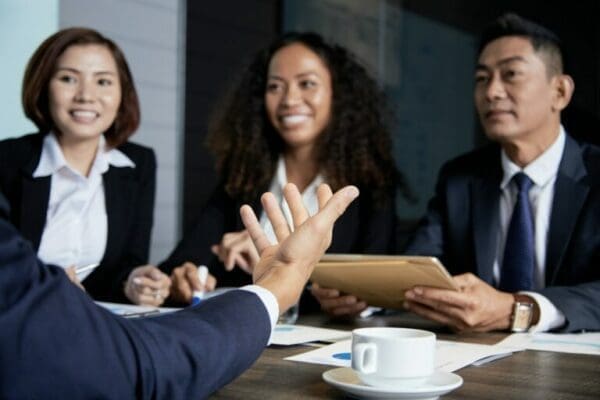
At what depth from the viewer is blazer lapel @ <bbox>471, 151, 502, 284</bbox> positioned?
222 centimetres

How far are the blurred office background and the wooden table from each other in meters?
2.58

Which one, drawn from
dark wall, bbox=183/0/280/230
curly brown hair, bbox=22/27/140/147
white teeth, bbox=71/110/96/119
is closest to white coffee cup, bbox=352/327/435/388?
white teeth, bbox=71/110/96/119

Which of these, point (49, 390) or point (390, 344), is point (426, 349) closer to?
point (390, 344)

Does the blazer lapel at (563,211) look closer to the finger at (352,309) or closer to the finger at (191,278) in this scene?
the finger at (352,309)

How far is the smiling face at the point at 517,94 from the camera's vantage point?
89.9 inches

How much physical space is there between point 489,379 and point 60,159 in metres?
1.90

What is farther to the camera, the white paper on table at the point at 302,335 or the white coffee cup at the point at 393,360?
the white paper on table at the point at 302,335

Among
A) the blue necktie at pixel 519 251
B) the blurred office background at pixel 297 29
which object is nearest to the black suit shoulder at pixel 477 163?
the blue necktie at pixel 519 251

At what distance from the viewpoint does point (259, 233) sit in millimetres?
1211

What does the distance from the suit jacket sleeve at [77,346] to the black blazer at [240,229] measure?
5.24 feet

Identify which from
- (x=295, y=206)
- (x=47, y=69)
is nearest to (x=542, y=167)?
(x=295, y=206)

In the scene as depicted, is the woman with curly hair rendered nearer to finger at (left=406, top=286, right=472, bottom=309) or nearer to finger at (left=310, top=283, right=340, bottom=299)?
finger at (left=310, top=283, right=340, bottom=299)

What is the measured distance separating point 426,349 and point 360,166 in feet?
5.76

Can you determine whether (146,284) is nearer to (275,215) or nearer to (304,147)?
(304,147)
